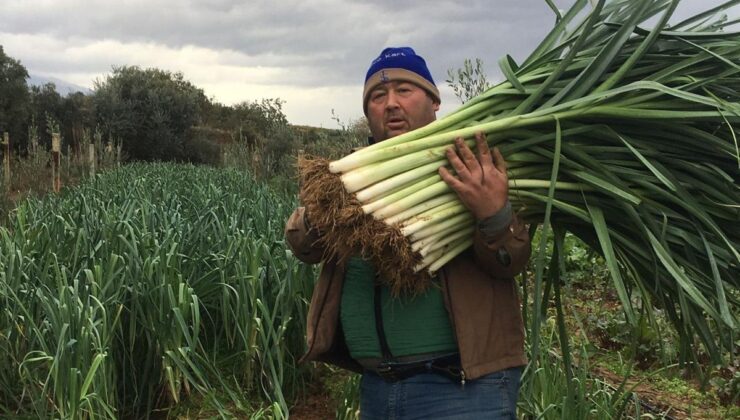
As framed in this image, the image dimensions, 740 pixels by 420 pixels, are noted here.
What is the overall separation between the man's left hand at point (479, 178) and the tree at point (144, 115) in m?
19.6

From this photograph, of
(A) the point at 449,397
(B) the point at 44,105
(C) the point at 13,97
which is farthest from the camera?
(B) the point at 44,105

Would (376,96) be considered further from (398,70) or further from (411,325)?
(411,325)

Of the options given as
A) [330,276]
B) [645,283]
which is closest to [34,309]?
[330,276]

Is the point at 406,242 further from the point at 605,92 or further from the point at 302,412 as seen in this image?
the point at 302,412

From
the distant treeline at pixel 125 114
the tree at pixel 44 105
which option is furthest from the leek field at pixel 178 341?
the tree at pixel 44 105

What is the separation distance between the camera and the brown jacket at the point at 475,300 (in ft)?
4.48

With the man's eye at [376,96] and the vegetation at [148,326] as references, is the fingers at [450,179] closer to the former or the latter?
the man's eye at [376,96]

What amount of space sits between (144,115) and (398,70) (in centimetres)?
2015

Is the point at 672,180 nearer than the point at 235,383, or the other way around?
the point at 672,180

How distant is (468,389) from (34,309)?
1.99 metres

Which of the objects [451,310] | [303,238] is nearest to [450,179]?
[451,310]

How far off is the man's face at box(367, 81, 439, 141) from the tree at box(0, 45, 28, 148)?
2031 cm

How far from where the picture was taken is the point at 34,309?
2639mm

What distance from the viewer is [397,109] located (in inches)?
61.1
